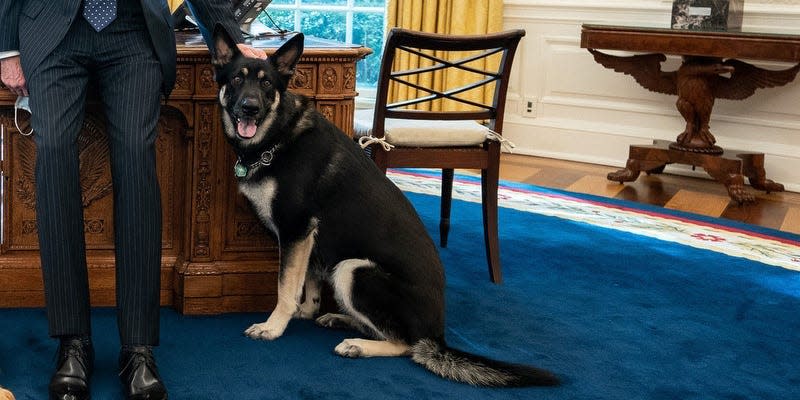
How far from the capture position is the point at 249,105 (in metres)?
2.62

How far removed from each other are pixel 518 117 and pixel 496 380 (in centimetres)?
396

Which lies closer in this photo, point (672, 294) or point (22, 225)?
point (22, 225)

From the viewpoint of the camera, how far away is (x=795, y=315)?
3.40 meters

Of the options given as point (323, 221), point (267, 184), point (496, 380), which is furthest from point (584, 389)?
point (267, 184)

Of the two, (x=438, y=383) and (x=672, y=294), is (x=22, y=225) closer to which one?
(x=438, y=383)

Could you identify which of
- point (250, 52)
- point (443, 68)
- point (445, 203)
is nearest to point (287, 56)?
point (250, 52)

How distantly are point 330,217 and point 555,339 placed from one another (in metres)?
0.79

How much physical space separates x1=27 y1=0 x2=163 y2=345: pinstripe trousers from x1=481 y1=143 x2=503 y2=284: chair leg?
56.3 inches

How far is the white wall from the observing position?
5.46 metres

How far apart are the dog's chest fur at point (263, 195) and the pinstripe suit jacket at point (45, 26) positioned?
0.41m

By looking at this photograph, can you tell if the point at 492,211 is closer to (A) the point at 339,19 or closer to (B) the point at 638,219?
(B) the point at 638,219

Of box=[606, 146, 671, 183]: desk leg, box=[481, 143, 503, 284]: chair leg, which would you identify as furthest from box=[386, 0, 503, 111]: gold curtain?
box=[481, 143, 503, 284]: chair leg

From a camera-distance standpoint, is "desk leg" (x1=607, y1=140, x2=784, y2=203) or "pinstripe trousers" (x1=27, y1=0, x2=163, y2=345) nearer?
"pinstripe trousers" (x1=27, y1=0, x2=163, y2=345)

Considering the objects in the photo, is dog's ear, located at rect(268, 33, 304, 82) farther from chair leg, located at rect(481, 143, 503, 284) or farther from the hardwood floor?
the hardwood floor
